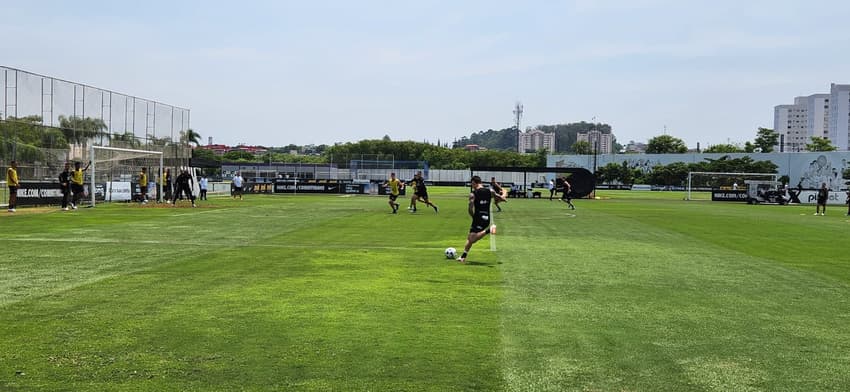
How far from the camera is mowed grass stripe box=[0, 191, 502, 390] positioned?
5812 millimetres

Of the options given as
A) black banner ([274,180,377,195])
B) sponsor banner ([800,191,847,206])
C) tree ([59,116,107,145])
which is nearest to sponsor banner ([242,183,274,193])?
black banner ([274,180,377,195])

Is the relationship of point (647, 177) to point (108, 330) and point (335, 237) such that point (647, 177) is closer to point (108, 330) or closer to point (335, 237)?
point (335, 237)

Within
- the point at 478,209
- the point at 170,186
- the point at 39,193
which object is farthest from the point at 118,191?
the point at 478,209

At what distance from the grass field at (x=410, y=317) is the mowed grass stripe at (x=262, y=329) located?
0.03 m

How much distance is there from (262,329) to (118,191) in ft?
112

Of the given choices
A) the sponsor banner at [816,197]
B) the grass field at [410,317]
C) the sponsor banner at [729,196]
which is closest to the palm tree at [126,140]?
the grass field at [410,317]

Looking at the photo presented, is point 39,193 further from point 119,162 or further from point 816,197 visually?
point 816,197

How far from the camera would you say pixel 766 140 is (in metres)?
125

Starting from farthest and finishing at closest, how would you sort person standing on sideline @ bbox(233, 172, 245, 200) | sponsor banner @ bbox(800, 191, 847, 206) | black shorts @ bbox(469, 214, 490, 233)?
sponsor banner @ bbox(800, 191, 847, 206)
person standing on sideline @ bbox(233, 172, 245, 200)
black shorts @ bbox(469, 214, 490, 233)

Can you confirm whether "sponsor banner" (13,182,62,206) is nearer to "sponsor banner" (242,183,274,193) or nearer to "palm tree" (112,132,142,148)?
"palm tree" (112,132,142,148)

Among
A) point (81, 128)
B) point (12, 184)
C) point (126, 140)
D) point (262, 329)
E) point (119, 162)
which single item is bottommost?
point (262, 329)

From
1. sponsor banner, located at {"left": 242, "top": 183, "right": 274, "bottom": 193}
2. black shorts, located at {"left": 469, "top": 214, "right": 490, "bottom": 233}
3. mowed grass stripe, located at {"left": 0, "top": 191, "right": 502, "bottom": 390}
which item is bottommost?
mowed grass stripe, located at {"left": 0, "top": 191, "right": 502, "bottom": 390}

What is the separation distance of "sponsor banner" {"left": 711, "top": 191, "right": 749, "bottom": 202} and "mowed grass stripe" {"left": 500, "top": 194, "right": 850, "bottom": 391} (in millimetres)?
51367

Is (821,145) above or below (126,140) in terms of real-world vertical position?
above
